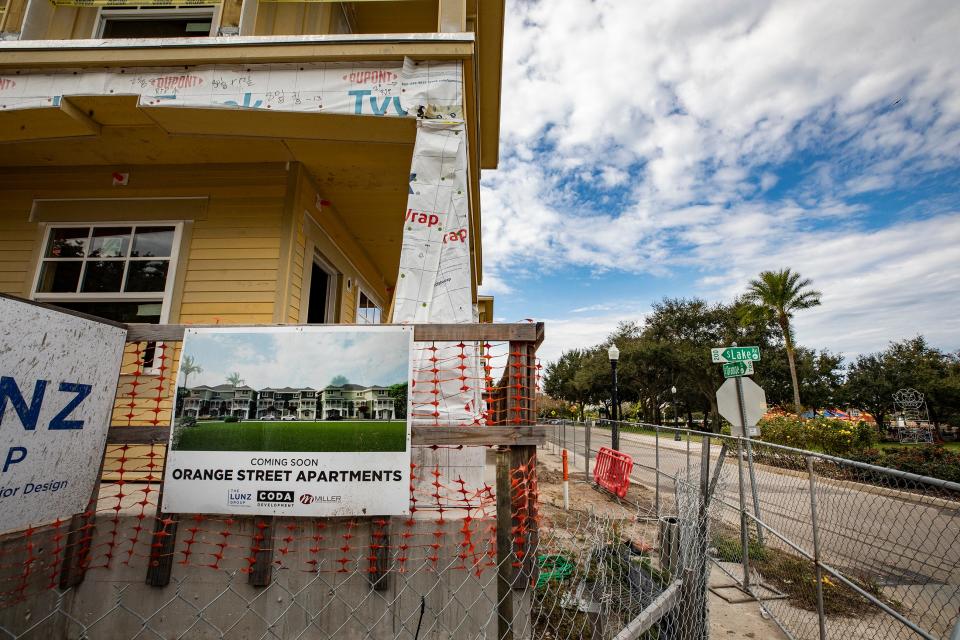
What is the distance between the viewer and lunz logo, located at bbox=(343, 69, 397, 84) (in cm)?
433

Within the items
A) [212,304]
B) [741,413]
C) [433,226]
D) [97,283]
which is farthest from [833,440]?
[97,283]

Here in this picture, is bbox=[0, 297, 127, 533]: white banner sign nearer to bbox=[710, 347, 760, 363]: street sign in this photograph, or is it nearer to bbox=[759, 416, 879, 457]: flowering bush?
bbox=[710, 347, 760, 363]: street sign

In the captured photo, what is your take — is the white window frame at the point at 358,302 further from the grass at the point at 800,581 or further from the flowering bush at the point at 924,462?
the flowering bush at the point at 924,462

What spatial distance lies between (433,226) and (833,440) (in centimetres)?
1755

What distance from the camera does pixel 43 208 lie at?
5.37 m

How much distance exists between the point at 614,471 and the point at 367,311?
6.55 meters

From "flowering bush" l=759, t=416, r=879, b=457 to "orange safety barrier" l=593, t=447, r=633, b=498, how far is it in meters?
8.97

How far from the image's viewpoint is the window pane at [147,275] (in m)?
5.13

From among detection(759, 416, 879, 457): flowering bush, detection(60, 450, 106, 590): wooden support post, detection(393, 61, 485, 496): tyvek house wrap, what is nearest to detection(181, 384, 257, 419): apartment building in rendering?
detection(60, 450, 106, 590): wooden support post

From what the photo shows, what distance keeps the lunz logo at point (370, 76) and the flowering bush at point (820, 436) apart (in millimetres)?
17141

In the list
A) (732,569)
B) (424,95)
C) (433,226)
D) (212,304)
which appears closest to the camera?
(433,226)

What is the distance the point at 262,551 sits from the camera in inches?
114

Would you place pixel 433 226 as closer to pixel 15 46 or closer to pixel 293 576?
pixel 293 576

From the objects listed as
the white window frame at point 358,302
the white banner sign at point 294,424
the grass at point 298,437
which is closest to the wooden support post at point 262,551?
the white banner sign at point 294,424
